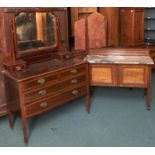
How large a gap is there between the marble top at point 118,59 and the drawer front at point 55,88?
340mm

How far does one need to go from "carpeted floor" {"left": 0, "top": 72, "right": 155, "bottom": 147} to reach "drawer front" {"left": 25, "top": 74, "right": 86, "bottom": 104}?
0.48 metres

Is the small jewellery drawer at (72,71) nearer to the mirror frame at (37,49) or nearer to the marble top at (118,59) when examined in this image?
the marble top at (118,59)

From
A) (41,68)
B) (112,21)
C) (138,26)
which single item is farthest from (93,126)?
(138,26)

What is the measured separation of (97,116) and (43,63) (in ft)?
3.13

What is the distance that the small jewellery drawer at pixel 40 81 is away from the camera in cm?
232

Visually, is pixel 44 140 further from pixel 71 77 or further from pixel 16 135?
pixel 71 77

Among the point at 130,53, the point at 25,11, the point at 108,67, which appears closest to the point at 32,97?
the point at 25,11

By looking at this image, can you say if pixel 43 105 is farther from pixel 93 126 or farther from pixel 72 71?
pixel 93 126

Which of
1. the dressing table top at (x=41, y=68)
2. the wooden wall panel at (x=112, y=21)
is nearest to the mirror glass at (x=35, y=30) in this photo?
the dressing table top at (x=41, y=68)

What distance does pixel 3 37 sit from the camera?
8.48 feet

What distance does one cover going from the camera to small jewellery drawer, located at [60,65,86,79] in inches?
105

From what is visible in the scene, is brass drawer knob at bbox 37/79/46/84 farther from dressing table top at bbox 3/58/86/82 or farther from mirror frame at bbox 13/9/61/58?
mirror frame at bbox 13/9/61/58
